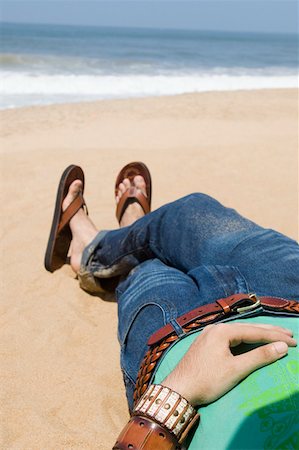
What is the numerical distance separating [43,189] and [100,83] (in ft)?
28.7

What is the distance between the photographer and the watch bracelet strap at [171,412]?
0.99m

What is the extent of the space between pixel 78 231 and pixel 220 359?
4.81ft

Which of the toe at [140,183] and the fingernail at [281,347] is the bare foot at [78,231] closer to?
the toe at [140,183]

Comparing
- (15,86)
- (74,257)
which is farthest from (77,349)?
(15,86)

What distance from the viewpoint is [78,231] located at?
238cm

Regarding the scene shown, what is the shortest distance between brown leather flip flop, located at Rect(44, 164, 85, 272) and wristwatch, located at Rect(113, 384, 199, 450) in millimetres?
1527

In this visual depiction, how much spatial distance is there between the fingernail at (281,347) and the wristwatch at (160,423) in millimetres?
215

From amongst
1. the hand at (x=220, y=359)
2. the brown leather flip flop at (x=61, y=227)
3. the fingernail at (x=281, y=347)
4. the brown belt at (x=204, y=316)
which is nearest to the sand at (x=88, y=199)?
the brown leather flip flop at (x=61, y=227)

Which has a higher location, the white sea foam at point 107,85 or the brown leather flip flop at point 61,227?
the white sea foam at point 107,85

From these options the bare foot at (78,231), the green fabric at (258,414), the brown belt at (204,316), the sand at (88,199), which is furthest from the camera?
the bare foot at (78,231)

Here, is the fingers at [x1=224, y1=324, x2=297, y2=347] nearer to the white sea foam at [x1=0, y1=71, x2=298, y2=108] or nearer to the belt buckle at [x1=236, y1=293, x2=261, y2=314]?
the belt buckle at [x1=236, y1=293, x2=261, y2=314]

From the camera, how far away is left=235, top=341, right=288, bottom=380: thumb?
1.00 metres

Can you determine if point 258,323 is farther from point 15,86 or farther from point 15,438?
point 15,86

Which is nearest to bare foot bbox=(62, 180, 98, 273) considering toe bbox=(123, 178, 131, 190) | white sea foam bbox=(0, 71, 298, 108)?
toe bbox=(123, 178, 131, 190)
